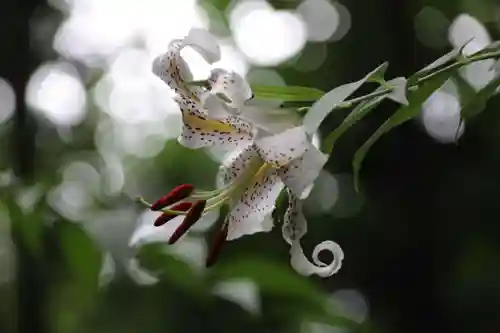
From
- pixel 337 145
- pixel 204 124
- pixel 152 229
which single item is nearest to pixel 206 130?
pixel 204 124

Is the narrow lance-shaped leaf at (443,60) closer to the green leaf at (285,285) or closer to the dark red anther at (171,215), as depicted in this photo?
the dark red anther at (171,215)

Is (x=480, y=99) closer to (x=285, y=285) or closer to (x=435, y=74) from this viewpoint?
(x=435, y=74)

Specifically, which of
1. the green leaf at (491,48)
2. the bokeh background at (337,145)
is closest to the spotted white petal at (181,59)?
the green leaf at (491,48)

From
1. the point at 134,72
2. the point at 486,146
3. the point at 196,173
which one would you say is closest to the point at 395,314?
the point at 486,146

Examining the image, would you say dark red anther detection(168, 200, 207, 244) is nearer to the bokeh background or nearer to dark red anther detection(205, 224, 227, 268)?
dark red anther detection(205, 224, 227, 268)

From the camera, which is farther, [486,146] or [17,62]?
[486,146]

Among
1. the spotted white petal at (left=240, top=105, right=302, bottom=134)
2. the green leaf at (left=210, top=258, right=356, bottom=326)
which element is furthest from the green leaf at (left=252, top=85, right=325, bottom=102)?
the green leaf at (left=210, top=258, right=356, bottom=326)

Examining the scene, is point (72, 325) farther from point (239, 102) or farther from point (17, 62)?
point (239, 102)
